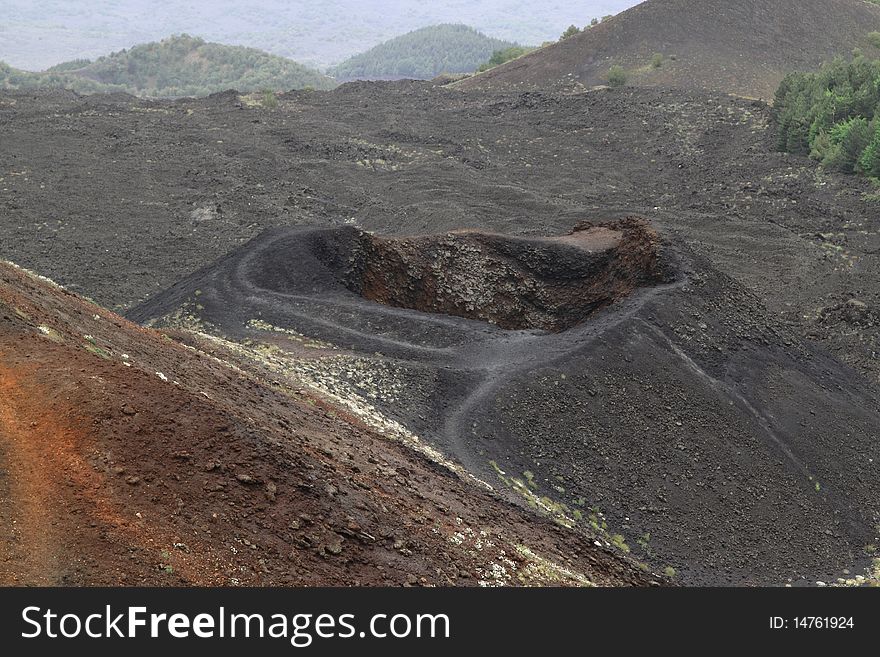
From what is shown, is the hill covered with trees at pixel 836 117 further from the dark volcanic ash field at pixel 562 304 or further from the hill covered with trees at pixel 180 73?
the hill covered with trees at pixel 180 73

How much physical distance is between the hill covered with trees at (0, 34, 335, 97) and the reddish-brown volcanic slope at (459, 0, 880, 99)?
35.8 m

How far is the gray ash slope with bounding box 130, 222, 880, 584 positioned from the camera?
45.2ft

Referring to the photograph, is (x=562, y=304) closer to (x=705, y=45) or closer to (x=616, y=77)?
(x=616, y=77)

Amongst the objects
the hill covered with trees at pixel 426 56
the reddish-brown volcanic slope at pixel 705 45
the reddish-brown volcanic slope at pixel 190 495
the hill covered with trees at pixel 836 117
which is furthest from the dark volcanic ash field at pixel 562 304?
the hill covered with trees at pixel 426 56

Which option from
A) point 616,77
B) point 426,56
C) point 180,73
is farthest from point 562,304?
point 426,56

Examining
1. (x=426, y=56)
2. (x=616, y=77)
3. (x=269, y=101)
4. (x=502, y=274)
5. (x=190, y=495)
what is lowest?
(x=190, y=495)

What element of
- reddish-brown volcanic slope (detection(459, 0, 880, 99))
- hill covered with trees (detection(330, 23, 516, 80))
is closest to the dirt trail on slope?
reddish-brown volcanic slope (detection(459, 0, 880, 99))

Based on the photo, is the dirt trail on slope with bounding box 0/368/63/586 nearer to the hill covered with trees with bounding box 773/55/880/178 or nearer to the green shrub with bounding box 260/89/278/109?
the hill covered with trees with bounding box 773/55/880/178

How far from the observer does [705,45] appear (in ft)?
188

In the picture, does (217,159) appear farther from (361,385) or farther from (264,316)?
(361,385)

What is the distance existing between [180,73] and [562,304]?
8589 centimetres

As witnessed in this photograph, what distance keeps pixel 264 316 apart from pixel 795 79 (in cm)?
3525

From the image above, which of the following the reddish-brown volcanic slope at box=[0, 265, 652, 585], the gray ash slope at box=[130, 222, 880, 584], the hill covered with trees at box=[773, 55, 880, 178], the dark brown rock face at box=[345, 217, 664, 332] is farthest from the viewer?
the hill covered with trees at box=[773, 55, 880, 178]

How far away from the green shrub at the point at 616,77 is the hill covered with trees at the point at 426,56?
78059 mm
